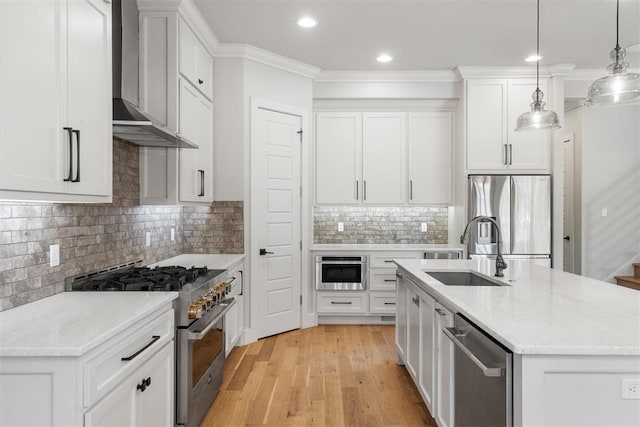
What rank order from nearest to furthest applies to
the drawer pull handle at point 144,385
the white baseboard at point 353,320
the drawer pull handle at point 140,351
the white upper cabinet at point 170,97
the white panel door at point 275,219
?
the drawer pull handle at point 140,351
the drawer pull handle at point 144,385
the white upper cabinet at point 170,97
the white panel door at point 275,219
the white baseboard at point 353,320

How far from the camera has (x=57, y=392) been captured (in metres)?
1.37

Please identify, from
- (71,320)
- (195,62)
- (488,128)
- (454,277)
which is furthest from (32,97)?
(488,128)

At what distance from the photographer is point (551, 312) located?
1.82 m

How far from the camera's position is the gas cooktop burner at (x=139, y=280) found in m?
2.29

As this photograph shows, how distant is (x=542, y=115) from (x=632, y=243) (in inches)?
153

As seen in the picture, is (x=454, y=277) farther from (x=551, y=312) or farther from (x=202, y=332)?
(x=202, y=332)

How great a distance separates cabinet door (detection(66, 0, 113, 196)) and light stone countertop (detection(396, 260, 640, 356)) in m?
1.82

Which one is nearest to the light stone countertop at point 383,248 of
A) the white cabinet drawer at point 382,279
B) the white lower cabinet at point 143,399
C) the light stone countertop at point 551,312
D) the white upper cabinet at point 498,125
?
the white cabinet drawer at point 382,279

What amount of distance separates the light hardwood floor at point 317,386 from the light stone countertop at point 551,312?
2.98 feet

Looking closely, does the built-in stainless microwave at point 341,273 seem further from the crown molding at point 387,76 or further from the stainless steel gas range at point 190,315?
the crown molding at point 387,76

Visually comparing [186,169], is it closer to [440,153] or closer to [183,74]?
[183,74]

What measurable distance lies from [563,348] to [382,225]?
4041 mm

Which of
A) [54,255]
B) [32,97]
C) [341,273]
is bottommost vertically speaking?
[341,273]

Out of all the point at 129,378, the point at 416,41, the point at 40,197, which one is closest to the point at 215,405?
the point at 129,378
